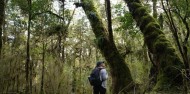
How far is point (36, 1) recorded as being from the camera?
1239 centimetres

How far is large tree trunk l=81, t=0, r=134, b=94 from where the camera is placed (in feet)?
37.0

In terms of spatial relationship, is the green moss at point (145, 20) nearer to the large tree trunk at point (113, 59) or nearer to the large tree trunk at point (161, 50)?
the large tree trunk at point (161, 50)

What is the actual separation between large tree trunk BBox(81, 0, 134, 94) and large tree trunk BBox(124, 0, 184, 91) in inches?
55.2

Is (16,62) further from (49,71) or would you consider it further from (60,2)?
(60,2)

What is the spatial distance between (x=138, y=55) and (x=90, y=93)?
19.4 ft

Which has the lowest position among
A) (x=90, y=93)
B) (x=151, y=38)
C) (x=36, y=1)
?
(x=90, y=93)

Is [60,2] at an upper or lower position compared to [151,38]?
upper

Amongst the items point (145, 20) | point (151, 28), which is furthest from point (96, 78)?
point (145, 20)

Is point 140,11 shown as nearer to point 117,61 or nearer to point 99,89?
point 117,61

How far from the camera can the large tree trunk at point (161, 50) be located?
8828 mm

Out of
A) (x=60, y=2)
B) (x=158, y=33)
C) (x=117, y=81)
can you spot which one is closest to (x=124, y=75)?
(x=117, y=81)

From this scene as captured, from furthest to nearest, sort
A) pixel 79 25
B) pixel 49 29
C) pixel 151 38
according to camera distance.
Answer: pixel 79 25 < pixel 49 29 < pixel 151 38

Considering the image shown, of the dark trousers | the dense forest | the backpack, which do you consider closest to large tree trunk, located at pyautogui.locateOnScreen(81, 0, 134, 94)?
the dense forest

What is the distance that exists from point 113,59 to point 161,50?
2373mm
